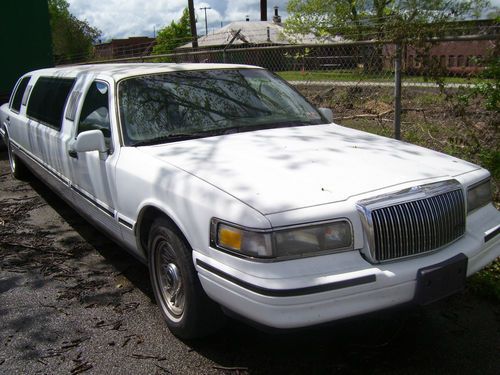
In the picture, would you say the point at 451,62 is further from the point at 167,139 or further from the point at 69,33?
the point at 69,33

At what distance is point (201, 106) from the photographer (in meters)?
3.96

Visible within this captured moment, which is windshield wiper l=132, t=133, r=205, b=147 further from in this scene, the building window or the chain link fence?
the building window

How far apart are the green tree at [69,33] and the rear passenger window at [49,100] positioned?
62.1 m

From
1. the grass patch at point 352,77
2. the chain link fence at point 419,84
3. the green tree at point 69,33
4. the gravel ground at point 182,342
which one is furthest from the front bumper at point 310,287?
the green tree at point 69,33

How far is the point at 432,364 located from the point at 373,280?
32.1 inches

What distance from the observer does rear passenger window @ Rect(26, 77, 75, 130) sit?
5038 millimetres

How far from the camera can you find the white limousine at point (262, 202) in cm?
250

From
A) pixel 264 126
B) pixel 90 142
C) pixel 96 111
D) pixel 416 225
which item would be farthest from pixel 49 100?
pixel 416 225

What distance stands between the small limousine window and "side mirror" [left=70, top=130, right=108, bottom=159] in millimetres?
133

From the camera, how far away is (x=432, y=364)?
2.93 meters

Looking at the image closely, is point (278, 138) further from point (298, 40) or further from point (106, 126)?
point (298, 40)

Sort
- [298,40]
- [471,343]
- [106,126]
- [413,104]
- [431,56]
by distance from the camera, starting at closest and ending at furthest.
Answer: [471,343], [106,126], [431,56], [413,104], [298,40]

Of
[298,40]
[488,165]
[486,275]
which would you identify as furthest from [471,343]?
[298,40]

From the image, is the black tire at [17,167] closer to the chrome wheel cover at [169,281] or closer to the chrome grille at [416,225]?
the chrome wheel cover at [169,281]
